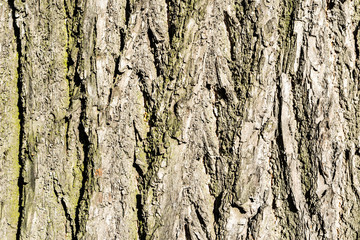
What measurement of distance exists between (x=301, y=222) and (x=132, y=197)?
69cm

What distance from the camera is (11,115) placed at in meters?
1.60

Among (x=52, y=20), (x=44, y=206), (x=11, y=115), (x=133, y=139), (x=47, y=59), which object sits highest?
(x=52, y=20)

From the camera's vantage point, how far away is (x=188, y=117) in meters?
1.50

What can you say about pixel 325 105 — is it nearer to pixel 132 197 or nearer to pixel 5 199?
pixel 132 197

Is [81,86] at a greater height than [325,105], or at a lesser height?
greater

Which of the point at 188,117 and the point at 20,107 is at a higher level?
the point at 20,107

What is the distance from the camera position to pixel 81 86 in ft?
5.03

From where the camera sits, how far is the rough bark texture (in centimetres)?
149

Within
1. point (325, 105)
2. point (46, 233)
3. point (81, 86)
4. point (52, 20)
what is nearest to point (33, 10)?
point (52, 20)

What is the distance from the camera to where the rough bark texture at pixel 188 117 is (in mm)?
1490

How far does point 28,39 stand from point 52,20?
0.41 ft

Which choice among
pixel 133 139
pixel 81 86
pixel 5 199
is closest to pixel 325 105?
pixel 133 139

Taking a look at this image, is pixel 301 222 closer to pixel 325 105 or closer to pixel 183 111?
pixel 325 105

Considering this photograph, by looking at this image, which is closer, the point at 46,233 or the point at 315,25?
the point at 315,25
